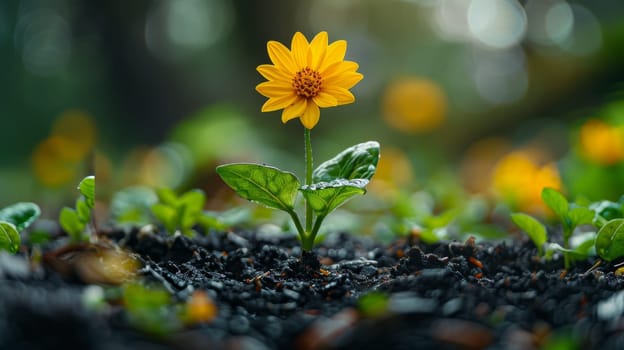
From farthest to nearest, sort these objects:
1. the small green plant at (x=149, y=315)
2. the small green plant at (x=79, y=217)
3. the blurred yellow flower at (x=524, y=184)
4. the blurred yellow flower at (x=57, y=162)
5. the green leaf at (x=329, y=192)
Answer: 1. the blurred yellow flower at (x=57, y=162)
2. the blurred yellow flower at (x=524, y=184)
3. the small green plant at (x=79, y=217)
4. the green leaf at (x=329, y=192)
5. the small green plant at (x=149, y=315)

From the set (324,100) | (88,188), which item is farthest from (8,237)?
(324,100)

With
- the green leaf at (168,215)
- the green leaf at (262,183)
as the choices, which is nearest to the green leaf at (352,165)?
the green leaf at (262,183)

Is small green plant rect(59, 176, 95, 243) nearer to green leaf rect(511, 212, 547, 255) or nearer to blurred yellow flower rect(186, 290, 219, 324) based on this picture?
blurred yellow flower rect(186, 290, 219, 324)

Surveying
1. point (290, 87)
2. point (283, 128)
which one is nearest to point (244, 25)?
point (283, 128)

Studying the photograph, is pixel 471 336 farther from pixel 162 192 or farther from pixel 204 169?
pixel 204 169

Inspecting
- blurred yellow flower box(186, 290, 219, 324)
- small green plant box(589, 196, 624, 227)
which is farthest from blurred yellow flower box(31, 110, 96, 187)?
small green plant box(589, 196, 624, 227)

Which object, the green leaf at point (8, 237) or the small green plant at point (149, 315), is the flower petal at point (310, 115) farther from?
the green leaf at point (8, 237)
